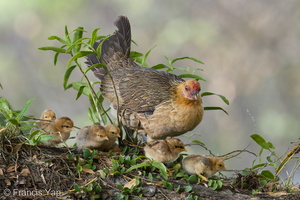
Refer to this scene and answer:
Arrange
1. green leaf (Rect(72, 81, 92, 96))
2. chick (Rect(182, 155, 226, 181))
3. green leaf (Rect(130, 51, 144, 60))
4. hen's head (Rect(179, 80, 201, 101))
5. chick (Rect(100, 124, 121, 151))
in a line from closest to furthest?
1. chick (Rect(182, 155, 226, 181))
2. chick (Rect(100, 124, 121, 151))
3. hen's head (Rect(179, 80, 201, 101))
4. green leaf (Rect(72, 81, 92, 96))
5. green leaf (Rect(130, 51, 144, 60))

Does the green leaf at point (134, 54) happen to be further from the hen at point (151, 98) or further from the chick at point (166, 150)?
the chick at point (166, 150)

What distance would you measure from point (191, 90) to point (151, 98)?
416mm

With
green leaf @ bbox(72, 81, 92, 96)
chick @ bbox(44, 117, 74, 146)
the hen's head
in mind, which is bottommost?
chick @ bbox(44, 117, 74, 146)

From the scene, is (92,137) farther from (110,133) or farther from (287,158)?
(287,158)

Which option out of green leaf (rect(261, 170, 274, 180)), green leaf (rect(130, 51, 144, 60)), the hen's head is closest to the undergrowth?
green leaf (rect(261, 170, 274, 180))

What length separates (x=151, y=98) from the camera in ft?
14.9

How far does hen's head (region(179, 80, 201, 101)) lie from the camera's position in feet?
13.9

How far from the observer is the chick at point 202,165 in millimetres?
3889

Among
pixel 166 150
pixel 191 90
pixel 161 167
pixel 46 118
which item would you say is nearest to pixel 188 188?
pixel 161 167

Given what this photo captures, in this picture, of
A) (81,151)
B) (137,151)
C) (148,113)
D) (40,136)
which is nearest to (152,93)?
(148,113)

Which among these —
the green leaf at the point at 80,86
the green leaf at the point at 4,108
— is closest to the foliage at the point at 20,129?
the green leaf at the point at 4,108

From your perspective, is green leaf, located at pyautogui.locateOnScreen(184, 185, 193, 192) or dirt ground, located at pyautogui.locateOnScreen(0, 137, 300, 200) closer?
dirt ground, located at pyautogui.locateOnScreen(0, 137, 300, 200)

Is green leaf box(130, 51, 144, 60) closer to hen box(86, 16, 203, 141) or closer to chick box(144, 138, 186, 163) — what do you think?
hen box(86, 16, 203, 141)

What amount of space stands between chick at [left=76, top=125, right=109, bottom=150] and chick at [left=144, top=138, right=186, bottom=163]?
38 cm
